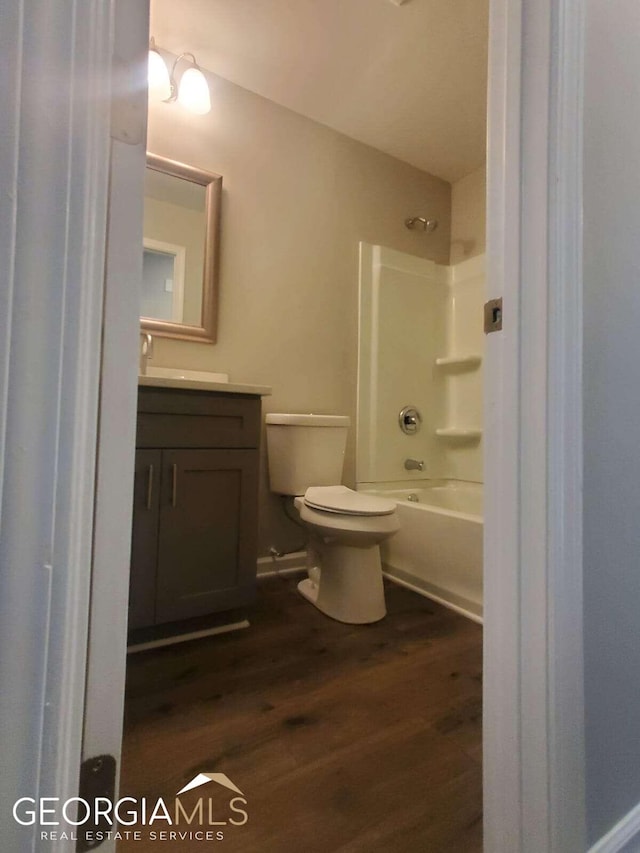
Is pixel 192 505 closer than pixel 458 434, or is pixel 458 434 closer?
pixel 192 505

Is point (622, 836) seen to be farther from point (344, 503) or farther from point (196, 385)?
point (196, 385)

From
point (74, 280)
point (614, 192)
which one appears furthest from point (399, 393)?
point (74, 280)

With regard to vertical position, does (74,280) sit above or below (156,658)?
above

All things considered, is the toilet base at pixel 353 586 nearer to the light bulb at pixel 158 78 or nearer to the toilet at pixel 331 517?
the toilet at pixel 331 517

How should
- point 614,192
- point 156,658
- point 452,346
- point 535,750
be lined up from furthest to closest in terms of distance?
point 452,346
point 156,658
point 614,192
point 535,750

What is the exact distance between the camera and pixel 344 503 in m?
1.56

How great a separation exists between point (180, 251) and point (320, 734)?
1.83m

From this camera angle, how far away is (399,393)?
96.1 inches

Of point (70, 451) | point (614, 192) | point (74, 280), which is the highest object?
point (614, 192)

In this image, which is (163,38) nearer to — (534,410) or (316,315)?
(316,315)

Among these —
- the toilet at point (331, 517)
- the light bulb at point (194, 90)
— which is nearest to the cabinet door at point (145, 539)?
the toilet at point (331, 517)

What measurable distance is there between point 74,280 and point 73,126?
0.13 m

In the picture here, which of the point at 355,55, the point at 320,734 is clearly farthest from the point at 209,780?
the point at 355,55

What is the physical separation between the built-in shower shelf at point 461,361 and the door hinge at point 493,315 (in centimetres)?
183
